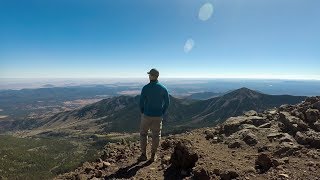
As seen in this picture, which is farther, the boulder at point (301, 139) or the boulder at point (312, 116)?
the boulder at point (312, 116)

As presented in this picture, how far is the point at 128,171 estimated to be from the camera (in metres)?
15.3

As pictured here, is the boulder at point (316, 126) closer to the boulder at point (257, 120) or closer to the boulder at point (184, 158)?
the boulder at point (257, 120)

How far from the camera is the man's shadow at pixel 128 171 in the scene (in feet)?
48.3

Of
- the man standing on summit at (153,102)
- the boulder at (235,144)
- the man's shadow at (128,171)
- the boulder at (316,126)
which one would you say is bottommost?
the man's shadow at (128,171)

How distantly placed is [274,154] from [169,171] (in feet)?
18.2

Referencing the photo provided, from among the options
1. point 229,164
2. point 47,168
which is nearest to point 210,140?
point 229,164

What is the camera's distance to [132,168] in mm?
15750

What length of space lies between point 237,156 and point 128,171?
18.8 feet

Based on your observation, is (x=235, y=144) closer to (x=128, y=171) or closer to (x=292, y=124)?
(x=292, y=124)

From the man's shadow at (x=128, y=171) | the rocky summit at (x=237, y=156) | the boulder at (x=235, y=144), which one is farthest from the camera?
the boulder at (x=235, y=144)

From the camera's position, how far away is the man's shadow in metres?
14.7

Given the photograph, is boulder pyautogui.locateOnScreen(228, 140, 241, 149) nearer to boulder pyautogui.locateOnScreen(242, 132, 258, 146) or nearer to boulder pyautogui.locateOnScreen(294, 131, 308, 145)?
boulder pyautogui.locateOnScreen(242, 132, 258, 146)

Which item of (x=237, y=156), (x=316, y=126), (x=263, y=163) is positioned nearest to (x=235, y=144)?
(x=237, y=156)

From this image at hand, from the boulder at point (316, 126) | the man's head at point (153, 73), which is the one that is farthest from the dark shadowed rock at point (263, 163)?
the boulder at point (316, 126)
